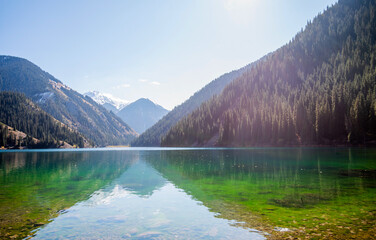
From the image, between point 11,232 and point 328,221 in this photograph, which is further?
point 328,221

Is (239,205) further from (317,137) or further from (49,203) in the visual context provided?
(317,137)

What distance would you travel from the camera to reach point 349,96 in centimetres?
12938

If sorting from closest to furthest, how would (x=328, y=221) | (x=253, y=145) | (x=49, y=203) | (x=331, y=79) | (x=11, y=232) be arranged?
(x=11, y=232) < (x=328, y=221) < (x=49, y=203) < (x=253, y=145) < (x=331, y=79)

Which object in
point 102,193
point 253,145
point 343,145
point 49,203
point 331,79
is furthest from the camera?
point 331,79

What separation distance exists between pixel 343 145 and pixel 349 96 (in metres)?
28.0

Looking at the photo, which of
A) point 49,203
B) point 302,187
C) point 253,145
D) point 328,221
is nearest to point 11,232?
point 49,203

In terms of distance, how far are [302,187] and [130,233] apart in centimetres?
2004

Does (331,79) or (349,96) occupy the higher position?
(331,79)

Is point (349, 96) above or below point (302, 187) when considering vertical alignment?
above

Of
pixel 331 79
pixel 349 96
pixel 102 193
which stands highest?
pixel 331 79

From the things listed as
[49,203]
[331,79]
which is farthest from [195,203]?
[331,79]

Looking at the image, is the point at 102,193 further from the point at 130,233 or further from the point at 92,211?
the point at 130,233

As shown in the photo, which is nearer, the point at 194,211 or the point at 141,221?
the point at 141,221

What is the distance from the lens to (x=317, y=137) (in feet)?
421
